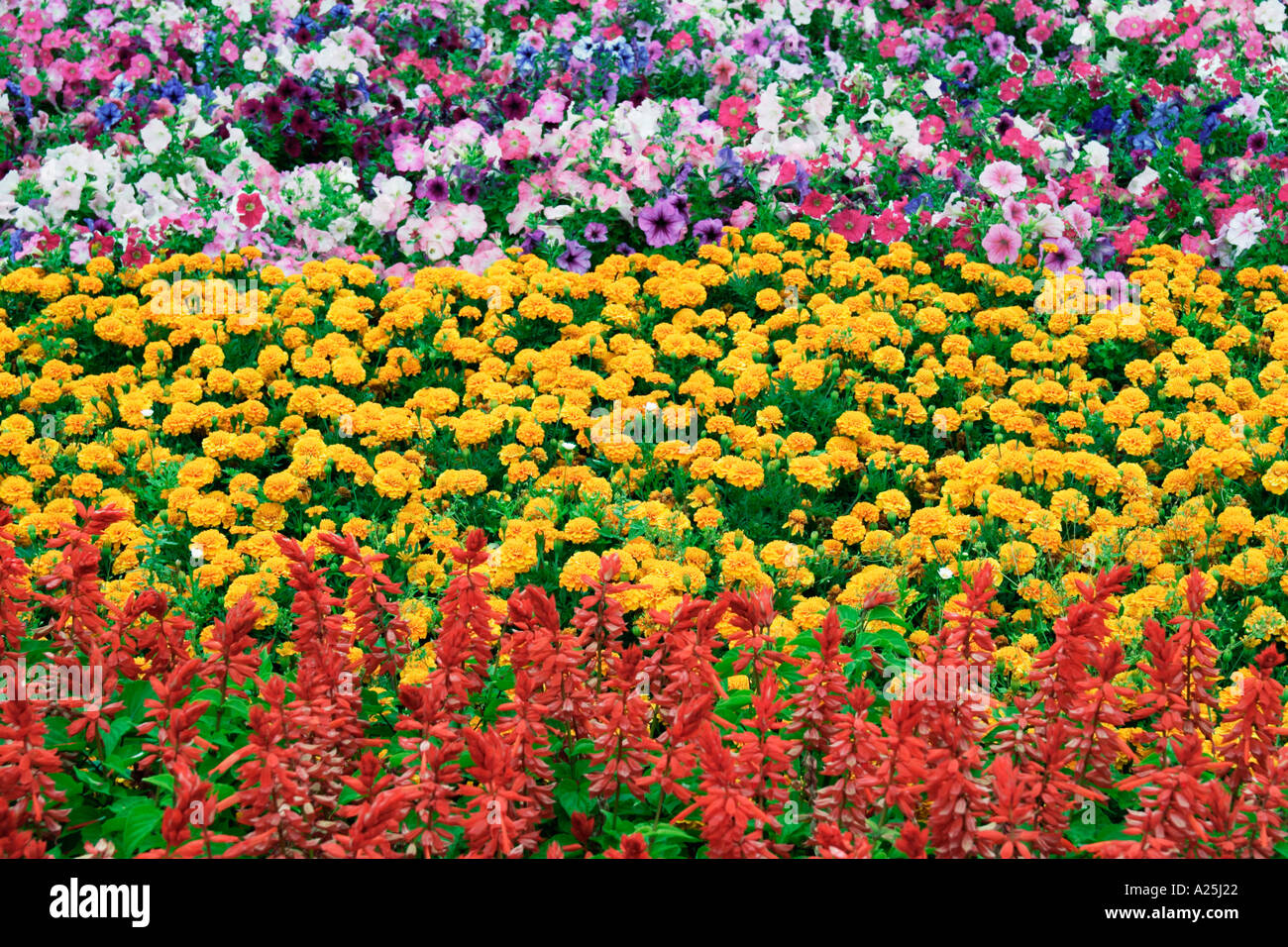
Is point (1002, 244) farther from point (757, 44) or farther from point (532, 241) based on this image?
point (757, 44)

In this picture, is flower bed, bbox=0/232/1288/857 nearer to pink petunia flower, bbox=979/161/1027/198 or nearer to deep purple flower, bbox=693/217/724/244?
deep purple flower, bbox=693/217/724/244

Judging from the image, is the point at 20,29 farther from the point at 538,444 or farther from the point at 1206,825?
the point at 1206,825

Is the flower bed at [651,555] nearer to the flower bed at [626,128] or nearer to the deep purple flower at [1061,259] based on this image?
the deep purple flower at [1061,259]

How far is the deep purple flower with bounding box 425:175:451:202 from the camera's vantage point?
636 centimetres

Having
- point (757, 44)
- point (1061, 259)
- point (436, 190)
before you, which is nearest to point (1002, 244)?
point (1061, 259)

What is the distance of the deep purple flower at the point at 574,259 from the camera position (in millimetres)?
5824

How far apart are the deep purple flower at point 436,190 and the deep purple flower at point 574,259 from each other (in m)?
0.90

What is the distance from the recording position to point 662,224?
5969mm

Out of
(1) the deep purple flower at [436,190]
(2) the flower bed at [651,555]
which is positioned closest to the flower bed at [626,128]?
(1) the deep purple flower at [436,190]

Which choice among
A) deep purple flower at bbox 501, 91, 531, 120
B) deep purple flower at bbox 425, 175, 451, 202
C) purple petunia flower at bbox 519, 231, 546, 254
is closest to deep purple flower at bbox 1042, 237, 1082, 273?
purple petunia flower at bbox 519, 231, 546, 254

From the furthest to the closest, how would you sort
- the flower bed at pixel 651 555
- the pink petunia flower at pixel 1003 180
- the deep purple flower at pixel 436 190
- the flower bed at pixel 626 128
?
1. the deep purple flower at pixel 436 190
2. the pink petunia flower at pixel 1003 180
3. the flower bed at pixel 626 128
4. the flower bed at pixel 651 555

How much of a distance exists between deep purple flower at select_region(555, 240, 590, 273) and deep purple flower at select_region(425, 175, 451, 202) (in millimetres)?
895

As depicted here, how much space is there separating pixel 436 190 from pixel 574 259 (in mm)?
996

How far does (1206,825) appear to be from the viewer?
7.45 feet
